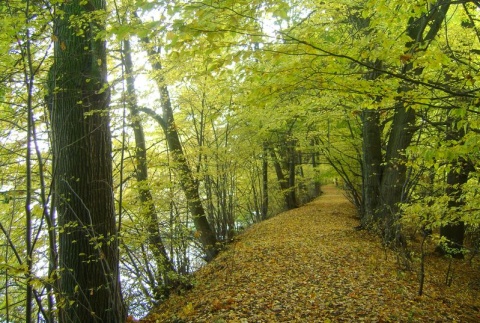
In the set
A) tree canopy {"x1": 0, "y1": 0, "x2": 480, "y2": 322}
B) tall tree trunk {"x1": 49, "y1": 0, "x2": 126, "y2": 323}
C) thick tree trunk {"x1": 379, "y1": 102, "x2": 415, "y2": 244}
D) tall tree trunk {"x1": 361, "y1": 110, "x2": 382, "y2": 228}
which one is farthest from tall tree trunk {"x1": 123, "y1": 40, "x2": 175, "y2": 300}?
tall tree trunk {"x1": 361, "y1": 110, "x2": 382, "y2": 228}

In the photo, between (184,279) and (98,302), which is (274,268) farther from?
(98,302)

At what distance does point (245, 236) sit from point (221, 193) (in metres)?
2.76

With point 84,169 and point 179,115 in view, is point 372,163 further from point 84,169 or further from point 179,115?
point 84,169

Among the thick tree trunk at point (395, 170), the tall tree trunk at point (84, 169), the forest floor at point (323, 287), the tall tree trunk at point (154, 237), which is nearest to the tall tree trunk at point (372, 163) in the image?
A: the thick tree trunk at point (395, 170)

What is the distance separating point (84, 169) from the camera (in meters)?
4.47

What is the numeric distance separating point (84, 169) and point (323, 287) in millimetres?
4264

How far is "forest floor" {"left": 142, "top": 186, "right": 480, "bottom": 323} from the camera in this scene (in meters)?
4.89

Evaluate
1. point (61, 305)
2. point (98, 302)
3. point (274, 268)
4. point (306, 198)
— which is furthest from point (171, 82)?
point (306, 198)

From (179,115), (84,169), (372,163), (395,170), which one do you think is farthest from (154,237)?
(372,163)

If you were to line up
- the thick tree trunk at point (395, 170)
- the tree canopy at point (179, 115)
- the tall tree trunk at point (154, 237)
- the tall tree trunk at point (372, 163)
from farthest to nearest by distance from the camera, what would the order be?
the tall tree trunk at point (372, 163) < the thick tree trunk at point (395, 170) < the tall tree trunk at point (154, 237) < the tree canopy at point (179, 115)

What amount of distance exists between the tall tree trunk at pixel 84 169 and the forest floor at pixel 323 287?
1.63 meters

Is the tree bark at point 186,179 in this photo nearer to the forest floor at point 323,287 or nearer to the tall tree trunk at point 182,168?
the tall tree trunk at point 182,168

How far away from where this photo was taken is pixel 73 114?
14.8 feet

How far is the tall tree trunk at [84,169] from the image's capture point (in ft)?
13.9
